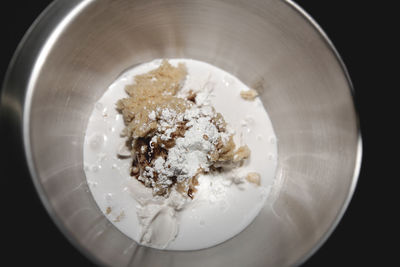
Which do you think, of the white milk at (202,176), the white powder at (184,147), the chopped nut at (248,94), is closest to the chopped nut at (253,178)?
the white milk at (202,176)

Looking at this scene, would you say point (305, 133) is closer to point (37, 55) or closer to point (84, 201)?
point (84, 201)

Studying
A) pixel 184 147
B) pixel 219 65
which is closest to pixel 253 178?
pixel 184 147

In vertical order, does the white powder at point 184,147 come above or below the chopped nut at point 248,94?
below

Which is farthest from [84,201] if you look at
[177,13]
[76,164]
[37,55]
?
[177,13]

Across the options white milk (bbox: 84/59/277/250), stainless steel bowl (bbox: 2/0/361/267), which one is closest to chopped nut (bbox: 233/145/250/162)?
white milk (bbox: 84/59/277/250)

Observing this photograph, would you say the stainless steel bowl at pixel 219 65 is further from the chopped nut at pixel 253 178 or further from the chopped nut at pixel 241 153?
the chopped nut at pixel 241 153

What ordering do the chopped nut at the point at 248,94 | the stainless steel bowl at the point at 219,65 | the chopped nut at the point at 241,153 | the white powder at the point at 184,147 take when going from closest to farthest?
the stainless steel bowl at the point at 219,65 < the white powder at the point at 184,147 < the chopped nut at the point at 241,153 < the chopped nut at the point at 248,94

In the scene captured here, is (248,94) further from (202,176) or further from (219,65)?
(202,176)

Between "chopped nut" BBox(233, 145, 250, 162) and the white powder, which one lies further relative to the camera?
"chopped nut" BBox(233, 145, 250, 162)

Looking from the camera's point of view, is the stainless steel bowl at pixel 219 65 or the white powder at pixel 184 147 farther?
the white powder at pixel 184 147

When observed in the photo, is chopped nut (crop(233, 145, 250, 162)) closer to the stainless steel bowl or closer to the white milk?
the white milk
